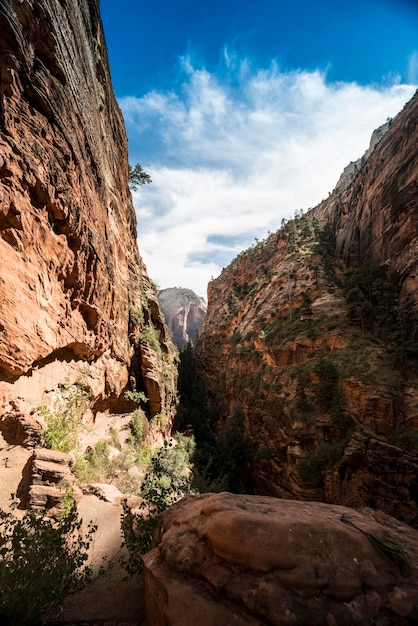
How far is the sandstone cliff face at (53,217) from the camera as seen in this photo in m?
6.06

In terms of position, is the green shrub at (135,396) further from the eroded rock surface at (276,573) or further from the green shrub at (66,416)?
the eroded rock surface at (276,573)

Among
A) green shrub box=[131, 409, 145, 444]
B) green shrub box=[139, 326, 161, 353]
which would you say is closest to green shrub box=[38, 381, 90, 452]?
green shrub box=[131, 409, 145, 444]

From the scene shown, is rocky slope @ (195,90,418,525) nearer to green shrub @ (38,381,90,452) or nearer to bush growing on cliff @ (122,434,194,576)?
bush growing on cliff @ (122,434,194,576)

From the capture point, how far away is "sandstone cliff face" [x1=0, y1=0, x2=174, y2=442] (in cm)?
606

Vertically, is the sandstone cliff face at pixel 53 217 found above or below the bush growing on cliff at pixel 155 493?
above

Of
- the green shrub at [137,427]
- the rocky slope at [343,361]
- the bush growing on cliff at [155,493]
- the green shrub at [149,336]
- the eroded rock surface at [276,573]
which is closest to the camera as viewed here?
the eroded rock surface at [276,573]

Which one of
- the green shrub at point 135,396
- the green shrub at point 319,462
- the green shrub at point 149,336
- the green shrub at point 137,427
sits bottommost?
the green shrub at point 319,462

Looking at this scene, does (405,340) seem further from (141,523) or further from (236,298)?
(236,298)

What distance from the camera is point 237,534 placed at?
322 cm

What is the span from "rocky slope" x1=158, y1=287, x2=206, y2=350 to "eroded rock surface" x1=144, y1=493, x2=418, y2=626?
86396 mm

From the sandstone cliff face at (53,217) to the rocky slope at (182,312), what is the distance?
259ft

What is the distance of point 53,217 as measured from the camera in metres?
7.57

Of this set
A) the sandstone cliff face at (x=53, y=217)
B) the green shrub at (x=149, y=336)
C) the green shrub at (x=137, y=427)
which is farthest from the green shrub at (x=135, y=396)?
the green shrub at (x=149, y=336)

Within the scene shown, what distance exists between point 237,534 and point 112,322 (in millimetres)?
10873
